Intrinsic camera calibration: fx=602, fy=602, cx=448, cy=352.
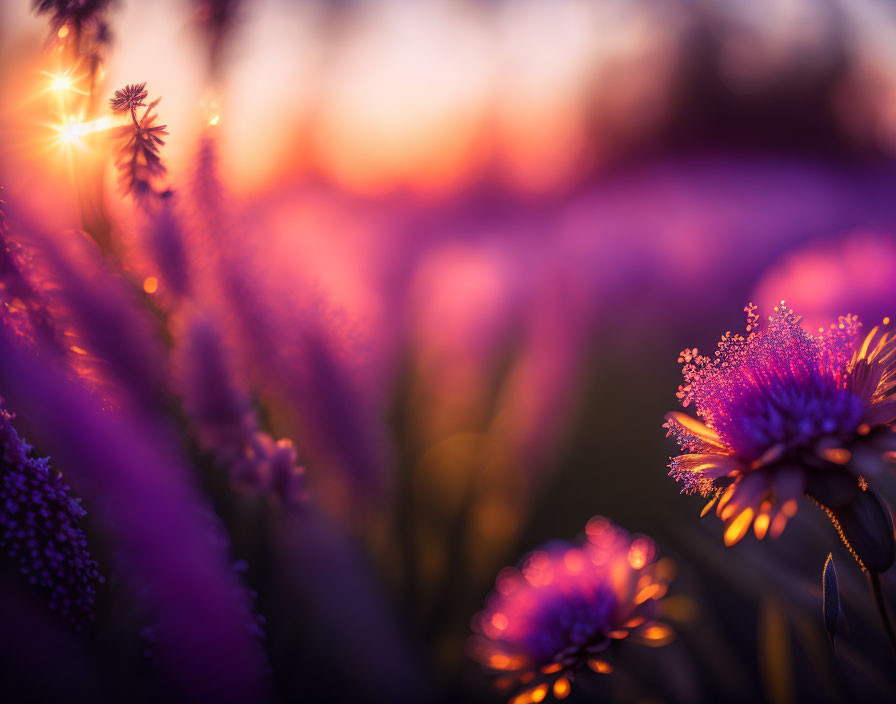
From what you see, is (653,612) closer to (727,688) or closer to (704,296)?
(727,688)

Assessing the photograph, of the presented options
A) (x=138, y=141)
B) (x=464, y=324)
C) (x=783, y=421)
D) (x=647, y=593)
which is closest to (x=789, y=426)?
(x=783, y=421)

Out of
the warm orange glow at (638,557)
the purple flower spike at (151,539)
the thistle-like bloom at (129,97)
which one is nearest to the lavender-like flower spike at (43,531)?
the purple flower spike at (151,539)

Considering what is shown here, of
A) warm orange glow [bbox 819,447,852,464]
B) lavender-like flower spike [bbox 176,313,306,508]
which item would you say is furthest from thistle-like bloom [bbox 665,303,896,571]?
lavender-like flower spike [bbox 176,313,306,508]

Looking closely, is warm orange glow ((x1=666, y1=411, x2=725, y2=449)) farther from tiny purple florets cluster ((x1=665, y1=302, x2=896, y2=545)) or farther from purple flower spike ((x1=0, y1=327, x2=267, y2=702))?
purple flower spike ((x1=0, y1=327, x2=267, y2=702))

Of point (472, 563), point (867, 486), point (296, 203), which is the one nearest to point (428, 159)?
point (296, 203)

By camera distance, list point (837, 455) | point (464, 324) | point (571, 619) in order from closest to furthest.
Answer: point (837, 455) < point (571, 619) < point (464, 324)

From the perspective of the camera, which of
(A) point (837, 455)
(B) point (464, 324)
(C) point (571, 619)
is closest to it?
(A) point (837, 455)

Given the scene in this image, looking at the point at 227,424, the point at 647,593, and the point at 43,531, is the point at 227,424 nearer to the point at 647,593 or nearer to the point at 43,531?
the point at 43,531

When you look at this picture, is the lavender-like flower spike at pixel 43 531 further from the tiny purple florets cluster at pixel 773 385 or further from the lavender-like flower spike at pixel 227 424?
the tiny purple florets cluster at pixel 773 385
